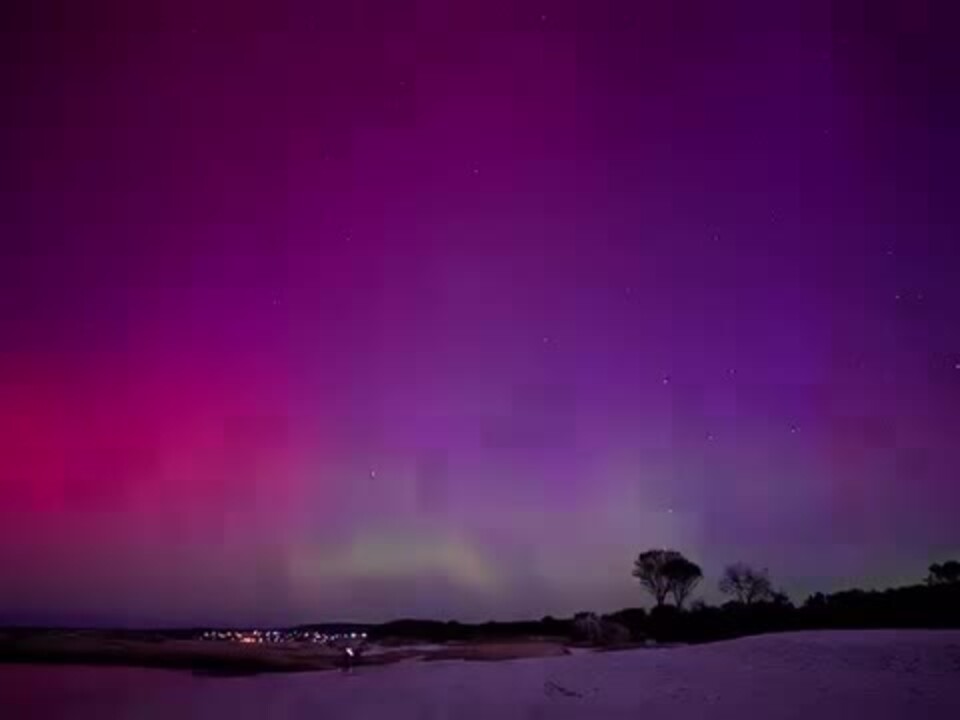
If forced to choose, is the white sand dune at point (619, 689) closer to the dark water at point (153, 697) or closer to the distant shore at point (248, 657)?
the dark water at point (153, 697)

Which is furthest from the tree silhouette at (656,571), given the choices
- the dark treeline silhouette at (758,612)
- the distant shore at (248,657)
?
the distant shore at (248,657)

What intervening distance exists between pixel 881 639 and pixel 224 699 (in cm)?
2033

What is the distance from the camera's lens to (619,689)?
Answer: 22.2 meters

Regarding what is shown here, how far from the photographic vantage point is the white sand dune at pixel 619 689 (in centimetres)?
1967

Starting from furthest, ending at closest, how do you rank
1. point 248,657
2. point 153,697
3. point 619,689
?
point 248,657, point 153,697, point 619,689

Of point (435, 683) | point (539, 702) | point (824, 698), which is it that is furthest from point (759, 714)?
point (435, 683)

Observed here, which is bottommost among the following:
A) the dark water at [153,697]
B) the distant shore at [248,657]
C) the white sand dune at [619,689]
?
the distant shore at [248,657]

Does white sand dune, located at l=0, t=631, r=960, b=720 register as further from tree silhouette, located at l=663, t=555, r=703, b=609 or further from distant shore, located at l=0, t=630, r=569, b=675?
tree silhouette, located at l=663, t=555, r=703, b=609

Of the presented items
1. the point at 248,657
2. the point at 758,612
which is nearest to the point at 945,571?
the point at 758,612

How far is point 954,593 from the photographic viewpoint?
48.2m

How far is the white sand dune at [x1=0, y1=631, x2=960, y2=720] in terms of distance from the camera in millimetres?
19672

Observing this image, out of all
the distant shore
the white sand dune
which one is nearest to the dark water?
the white sand dune

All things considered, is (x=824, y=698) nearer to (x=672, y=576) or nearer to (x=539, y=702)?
(x=539, y=702)

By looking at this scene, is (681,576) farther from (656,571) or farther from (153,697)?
(153,697)
